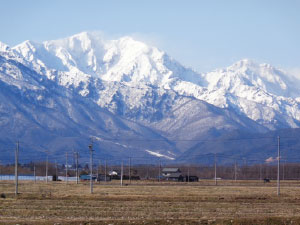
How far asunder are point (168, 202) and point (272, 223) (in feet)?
82.9

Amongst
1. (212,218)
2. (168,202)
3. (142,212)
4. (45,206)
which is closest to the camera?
(212,218)

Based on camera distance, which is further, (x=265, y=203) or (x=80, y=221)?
(x=265, y=203)

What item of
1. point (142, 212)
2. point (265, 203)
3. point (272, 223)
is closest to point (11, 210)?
point (142, 212)

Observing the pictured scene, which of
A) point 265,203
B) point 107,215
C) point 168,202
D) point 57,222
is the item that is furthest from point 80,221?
point 265,203

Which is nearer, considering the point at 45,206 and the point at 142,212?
Result: the point at 142,212

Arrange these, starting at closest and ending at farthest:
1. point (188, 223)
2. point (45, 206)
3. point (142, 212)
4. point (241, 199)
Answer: point (188, 223), point (142, 212), point (45, 206), point (241, 199)

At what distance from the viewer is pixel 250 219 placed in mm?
54406

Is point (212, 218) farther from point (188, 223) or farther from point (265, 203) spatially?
point (265, 203)

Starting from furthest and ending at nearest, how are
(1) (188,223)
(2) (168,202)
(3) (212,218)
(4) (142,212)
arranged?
1. (2) (168,202)
2. (4) (142,212)
3. (3) (212,218)
4. (1) (188,223)

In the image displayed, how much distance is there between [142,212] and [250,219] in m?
11.3

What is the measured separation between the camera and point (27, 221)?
53.4m

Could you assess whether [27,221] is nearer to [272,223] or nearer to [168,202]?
[272,223]

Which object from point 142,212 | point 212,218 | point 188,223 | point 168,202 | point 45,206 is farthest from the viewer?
point 168,202

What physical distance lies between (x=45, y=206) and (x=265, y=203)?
2367cm
